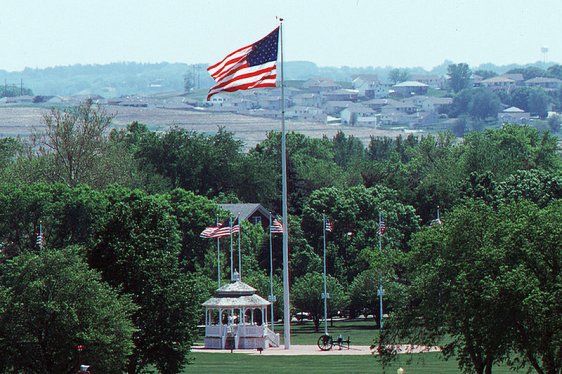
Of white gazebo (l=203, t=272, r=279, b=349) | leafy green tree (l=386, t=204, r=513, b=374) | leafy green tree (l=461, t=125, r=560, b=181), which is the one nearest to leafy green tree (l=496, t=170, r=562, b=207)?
leafy green tree (l=461, t=125, r=560, b=181)

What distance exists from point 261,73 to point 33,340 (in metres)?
24.5

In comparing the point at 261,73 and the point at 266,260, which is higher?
the point at 261,73

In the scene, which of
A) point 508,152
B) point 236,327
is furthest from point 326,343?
point 508,152

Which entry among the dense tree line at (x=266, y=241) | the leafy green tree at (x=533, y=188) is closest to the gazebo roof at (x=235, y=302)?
the dense tree line at (x=266, y=241)

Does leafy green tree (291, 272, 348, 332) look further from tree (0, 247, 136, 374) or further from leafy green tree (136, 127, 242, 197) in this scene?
tree (0, 247, 136, 374)

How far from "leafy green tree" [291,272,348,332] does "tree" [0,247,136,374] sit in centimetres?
4985

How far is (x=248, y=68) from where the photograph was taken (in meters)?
78.8

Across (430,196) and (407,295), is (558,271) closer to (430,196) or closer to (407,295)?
(407,295)

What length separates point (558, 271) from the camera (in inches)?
2299

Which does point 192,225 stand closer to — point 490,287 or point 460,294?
point 460,294

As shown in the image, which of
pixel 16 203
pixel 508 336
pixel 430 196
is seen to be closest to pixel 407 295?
pixel 508 336

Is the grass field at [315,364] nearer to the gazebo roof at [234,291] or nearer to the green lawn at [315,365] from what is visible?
the green lawn at [315,365]

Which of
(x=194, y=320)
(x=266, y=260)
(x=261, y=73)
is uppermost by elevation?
(x=261, y=73)

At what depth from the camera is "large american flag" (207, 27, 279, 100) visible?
7725 cm
